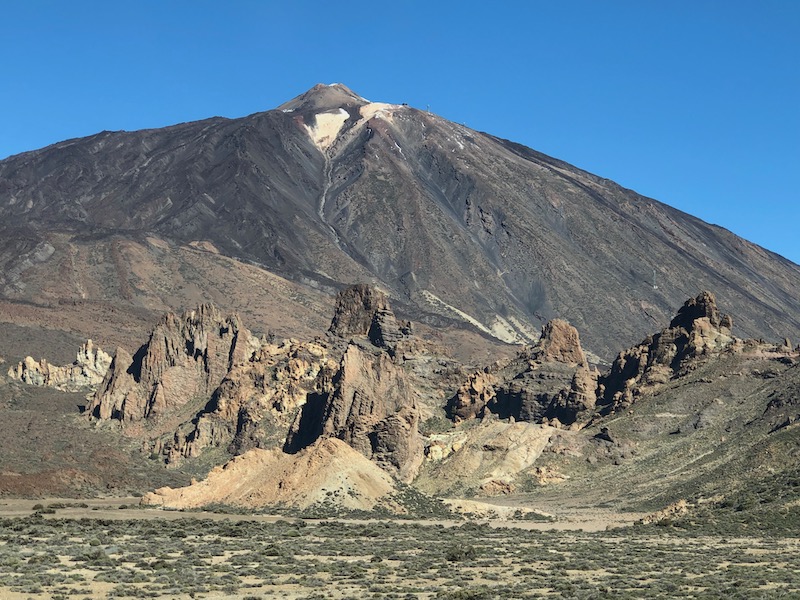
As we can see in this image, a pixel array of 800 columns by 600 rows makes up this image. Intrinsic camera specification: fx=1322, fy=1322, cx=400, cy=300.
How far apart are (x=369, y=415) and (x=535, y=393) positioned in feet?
85.6

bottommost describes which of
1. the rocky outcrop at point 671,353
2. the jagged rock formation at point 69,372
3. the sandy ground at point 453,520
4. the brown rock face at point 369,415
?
the sandy ground at point 453,520

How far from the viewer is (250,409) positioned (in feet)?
431

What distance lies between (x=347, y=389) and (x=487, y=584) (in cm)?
6152

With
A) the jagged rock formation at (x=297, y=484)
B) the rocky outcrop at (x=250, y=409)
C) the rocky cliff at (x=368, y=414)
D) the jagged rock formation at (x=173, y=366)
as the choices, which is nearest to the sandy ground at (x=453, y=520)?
the jagged rock formation at (x=297, y=484)

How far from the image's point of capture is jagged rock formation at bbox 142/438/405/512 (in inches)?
3718

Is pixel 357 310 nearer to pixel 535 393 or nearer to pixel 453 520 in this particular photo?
pixel 535 393

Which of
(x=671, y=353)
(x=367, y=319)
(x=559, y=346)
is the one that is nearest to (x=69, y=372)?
(x=367, y=319)

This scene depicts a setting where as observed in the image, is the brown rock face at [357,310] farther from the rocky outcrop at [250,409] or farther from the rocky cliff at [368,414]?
the rocky cliff at [368,414]

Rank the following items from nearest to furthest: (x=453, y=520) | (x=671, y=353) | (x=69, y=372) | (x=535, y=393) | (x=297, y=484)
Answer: (x=453, y=520), (x=297, y=484), (x=671, y=353), (x=535, y=393), (x=69, y=372)

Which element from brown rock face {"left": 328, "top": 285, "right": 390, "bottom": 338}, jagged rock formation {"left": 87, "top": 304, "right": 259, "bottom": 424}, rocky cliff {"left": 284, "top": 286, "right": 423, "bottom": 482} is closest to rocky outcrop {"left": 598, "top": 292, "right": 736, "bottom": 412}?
rocky cliff {"left": 284, "top": 286, "right": 423, "bottom": 482}

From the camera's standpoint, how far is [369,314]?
160 metres

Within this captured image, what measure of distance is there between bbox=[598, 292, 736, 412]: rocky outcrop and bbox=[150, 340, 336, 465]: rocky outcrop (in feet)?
95.4

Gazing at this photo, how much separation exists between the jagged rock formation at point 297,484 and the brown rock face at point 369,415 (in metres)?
10.7

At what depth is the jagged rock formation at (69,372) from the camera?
16550 cm
